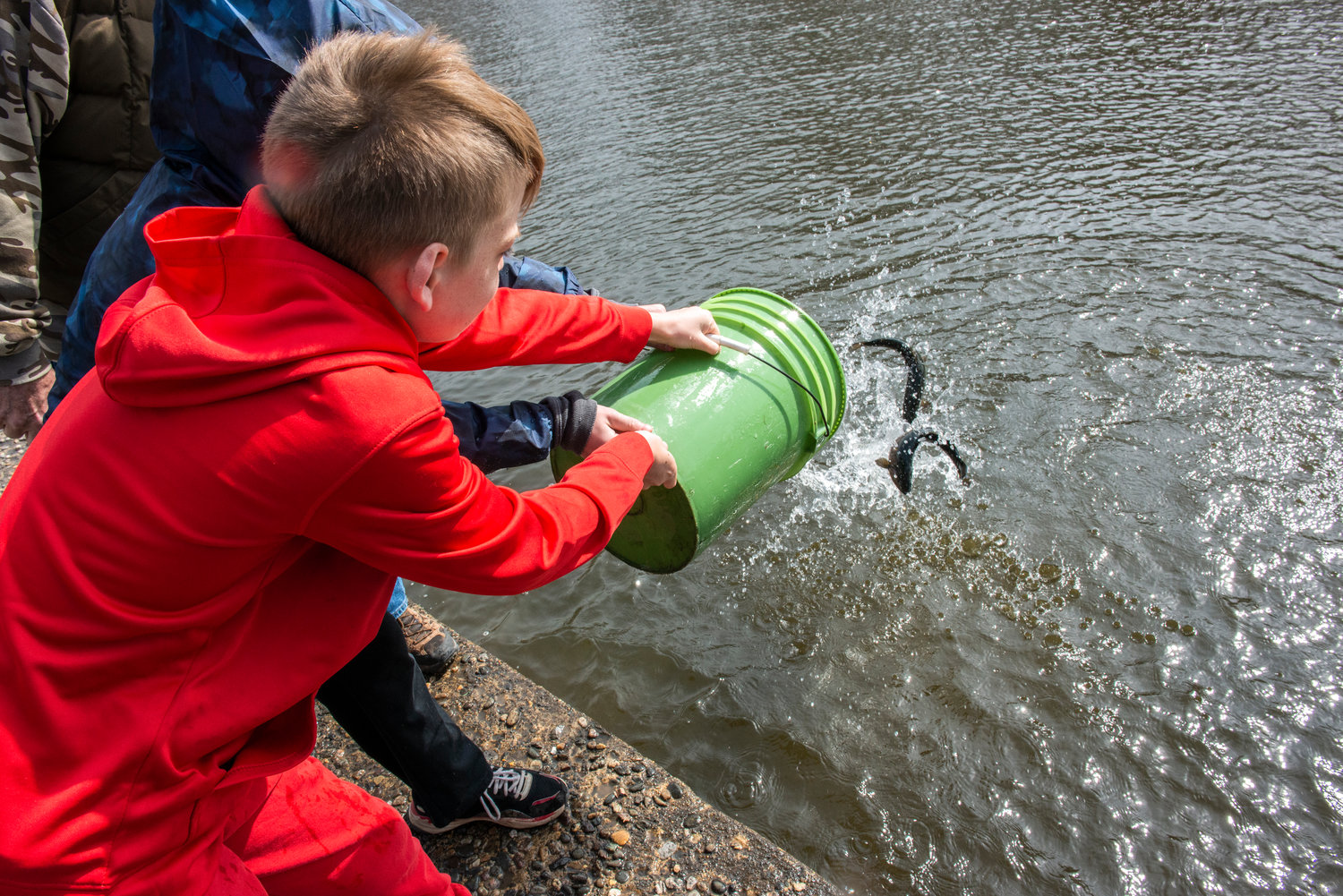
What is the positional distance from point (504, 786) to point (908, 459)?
2.54 meters

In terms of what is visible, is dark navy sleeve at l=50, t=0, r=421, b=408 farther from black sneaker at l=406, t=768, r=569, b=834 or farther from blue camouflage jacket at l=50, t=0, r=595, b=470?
black sneaker at l=406, t=768, r=569, b=834

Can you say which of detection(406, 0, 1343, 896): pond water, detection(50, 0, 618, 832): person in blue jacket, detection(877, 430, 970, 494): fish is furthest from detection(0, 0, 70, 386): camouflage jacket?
detection(877, 430, 970, 494): fish

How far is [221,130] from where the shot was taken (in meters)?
1.97

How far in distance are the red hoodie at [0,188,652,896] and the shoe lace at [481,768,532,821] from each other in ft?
3.51

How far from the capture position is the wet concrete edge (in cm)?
246

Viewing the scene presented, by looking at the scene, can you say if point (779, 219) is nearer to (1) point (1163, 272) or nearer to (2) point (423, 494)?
(1) point (1163, 272)

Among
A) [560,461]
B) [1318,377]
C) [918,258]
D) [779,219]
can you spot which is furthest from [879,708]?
[779,219]

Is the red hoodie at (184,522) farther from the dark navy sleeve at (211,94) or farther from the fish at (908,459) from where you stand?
the fish at (908,459)

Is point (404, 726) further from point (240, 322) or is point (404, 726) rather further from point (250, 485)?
point (240, 322)

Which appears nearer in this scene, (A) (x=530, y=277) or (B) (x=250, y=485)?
(B) (x=250, y=485)

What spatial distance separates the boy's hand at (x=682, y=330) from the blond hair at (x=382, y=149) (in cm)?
110

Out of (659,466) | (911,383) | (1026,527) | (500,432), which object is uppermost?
(500,432)

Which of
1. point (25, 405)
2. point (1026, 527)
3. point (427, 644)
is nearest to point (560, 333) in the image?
point (427, 644)

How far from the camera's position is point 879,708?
3279mm
